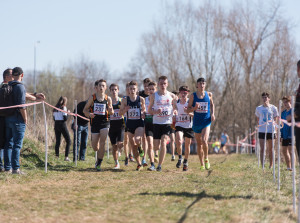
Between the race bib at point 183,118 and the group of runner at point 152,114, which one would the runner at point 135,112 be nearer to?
the group of runner at point 152,114

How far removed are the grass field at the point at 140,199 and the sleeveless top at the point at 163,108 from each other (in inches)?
65.1

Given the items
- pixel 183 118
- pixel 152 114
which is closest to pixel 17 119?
pixel 152 114

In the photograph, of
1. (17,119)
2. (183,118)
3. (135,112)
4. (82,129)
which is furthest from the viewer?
(82,129)

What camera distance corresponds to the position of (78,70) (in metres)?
50.2

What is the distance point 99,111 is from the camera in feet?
34.1

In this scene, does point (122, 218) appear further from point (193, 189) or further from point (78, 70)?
point (78, 70)

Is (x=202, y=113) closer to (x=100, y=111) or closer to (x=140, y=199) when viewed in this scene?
(x=100, y=111)

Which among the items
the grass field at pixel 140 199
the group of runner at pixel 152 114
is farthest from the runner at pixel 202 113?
the grass field at pixel 140 199

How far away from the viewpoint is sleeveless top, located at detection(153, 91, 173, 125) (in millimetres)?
10469

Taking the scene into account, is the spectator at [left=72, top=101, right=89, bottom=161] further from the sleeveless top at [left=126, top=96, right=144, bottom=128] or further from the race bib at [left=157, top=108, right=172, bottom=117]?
the race bib at [left=157, top=108, right=172, bottom=117]

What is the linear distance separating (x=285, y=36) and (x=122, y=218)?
100 ft

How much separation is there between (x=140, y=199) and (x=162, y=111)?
444 centimetres

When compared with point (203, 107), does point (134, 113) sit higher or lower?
lower

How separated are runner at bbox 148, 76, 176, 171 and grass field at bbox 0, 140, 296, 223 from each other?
4.58 ft
